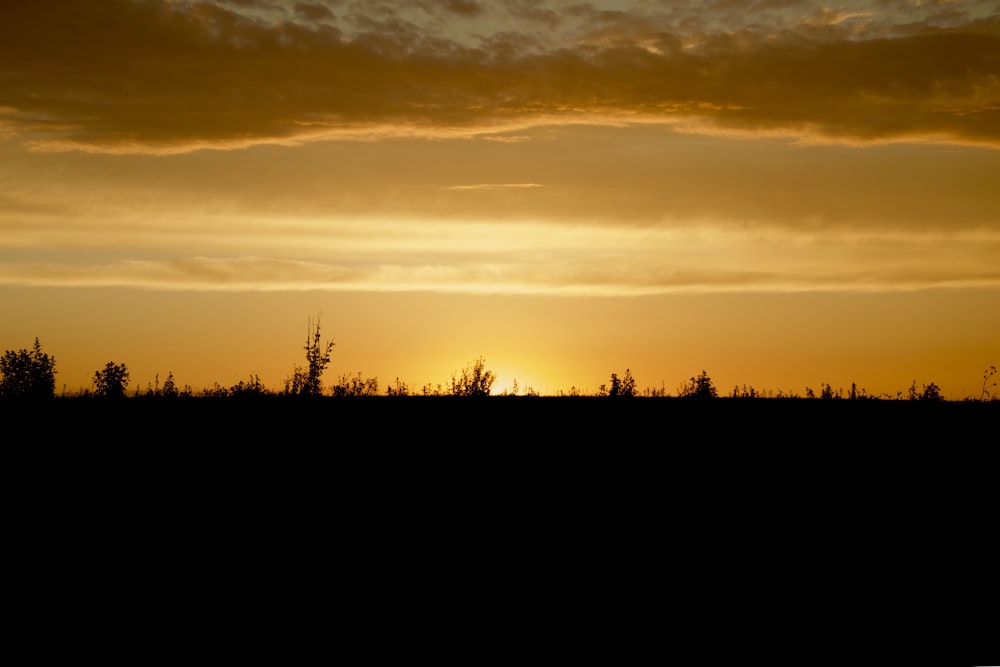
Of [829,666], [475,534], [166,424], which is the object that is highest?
[166,424]

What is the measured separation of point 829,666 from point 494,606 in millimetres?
3204

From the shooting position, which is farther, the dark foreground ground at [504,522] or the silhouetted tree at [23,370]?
the silhouetted tree at [23,370]

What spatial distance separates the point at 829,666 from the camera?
8.86 meters

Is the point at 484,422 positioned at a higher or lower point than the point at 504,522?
higher

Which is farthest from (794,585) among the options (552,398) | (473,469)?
(552,398)

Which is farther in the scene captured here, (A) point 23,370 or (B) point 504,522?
(A) point 23,370

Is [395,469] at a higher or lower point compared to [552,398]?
lower

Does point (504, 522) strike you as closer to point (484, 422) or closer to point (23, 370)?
point (484, 422)

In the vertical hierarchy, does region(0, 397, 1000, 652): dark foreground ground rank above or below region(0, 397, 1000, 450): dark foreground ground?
below

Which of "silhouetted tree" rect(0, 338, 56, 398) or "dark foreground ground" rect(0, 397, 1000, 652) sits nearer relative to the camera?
"dark foreground ground" rect(0, 397, 1000, 652)

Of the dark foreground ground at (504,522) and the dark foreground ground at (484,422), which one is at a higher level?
the dark foreground ground at (484,422)

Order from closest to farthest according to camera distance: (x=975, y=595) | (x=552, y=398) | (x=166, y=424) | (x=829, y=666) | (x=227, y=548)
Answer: (x=829, y=666), (x=975, y=595), (x=227, y=548), (x=166, y=424), (x=552, y=398)

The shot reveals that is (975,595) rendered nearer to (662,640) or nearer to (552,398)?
(662,640)

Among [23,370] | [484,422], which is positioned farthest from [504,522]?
[23,370]
